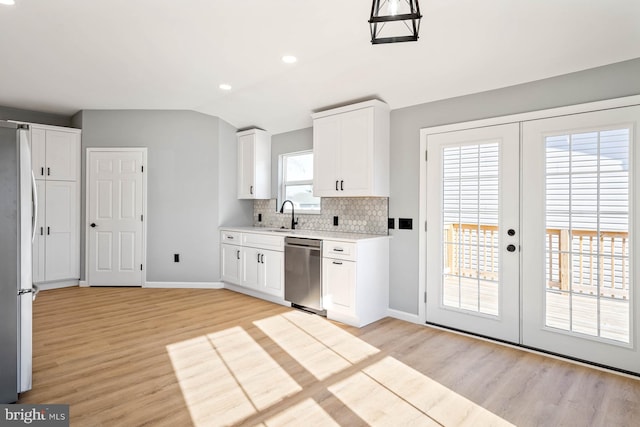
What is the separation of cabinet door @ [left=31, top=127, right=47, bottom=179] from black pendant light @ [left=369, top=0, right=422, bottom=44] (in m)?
4.94

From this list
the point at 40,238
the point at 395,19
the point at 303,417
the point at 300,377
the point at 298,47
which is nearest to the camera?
the point at 395,19

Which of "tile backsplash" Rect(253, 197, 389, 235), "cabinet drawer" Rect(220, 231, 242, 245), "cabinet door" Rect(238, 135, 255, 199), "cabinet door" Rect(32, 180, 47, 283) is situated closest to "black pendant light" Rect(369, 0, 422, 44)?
"tile backsplash" Rect(253, 197, 389, 235)

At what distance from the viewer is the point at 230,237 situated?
5.17 meters

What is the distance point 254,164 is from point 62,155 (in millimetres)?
2758

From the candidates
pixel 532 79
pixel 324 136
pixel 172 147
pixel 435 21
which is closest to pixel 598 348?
pixel 532 79

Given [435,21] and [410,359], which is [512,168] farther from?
[410,359]

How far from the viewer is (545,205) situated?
3.01 m

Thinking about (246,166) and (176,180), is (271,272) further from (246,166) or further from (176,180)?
(176,180)

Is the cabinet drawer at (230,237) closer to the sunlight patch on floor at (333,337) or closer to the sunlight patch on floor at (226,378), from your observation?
the sunlight patch on floor at (333,337)

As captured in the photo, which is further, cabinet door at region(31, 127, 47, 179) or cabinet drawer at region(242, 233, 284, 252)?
cabinet door at region(31, 127, 47, 179)

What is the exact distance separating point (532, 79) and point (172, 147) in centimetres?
459

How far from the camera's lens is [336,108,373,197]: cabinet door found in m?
3.85

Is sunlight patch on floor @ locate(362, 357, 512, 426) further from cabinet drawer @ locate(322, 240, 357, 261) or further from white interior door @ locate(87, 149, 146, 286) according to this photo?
white interior door @ locate(87, 149, 146, 286)

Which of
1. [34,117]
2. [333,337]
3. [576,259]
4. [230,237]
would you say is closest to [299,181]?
[230,237]
